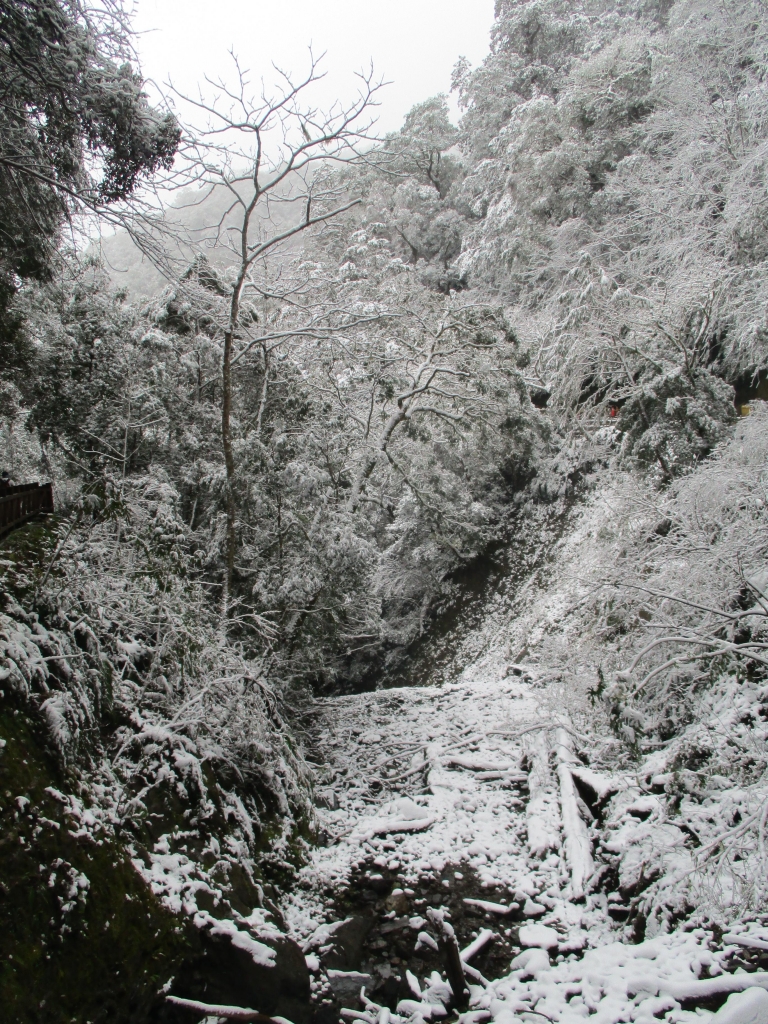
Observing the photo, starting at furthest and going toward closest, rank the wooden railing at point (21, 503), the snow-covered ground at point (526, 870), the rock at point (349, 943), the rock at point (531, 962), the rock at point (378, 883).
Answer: the wooden railing at point (21, 503) < the rock at point (378, 883) < the rock at point (349, 943) < the rock at point (531, 962) < the snow-covered ground at point (526, 870)

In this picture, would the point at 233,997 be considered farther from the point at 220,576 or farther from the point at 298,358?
the point at 298,358

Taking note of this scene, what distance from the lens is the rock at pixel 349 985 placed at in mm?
3328

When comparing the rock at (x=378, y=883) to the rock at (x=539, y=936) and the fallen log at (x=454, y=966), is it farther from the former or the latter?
the rock at (x=539, y=936)

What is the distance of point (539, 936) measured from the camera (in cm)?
379

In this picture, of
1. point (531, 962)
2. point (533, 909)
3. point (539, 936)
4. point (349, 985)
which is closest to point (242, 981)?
point (349, 985)

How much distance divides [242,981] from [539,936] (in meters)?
2.08

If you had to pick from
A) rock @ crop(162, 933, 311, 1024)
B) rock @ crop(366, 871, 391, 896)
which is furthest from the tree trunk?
rock @ crop(162, 933, 311, 1024)

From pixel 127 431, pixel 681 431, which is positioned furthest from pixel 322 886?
pixel 681 431

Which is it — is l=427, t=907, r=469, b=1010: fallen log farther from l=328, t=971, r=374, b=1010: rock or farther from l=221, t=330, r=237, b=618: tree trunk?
l=221, t=330, r=237, b=618: tree trunk

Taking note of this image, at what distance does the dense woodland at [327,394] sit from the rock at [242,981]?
0.69 m

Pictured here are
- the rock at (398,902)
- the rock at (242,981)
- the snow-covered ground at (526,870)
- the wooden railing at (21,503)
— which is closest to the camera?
the rock at (242,981)

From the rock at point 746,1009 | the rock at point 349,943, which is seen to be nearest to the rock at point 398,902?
the rock at point 349,943

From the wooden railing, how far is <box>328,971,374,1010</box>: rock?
13.5 feet

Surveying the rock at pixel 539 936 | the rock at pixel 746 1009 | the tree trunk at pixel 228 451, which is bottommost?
the rock at pixel 539 936
